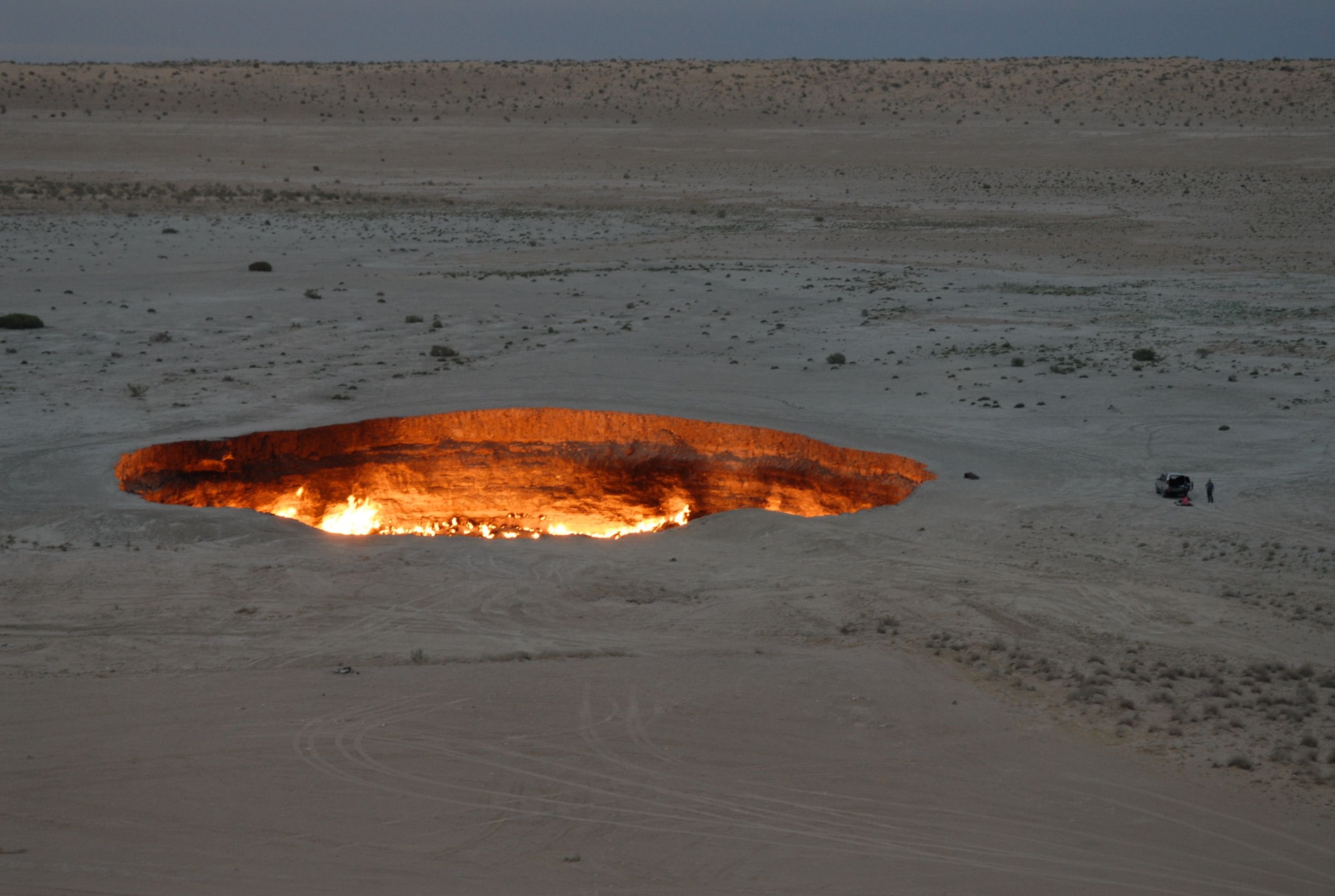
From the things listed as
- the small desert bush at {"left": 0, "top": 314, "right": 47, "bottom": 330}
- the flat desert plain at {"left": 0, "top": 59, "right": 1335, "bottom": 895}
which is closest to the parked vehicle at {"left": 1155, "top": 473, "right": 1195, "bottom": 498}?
the flat desert plain at {"left": 0, "top": 59, "right": 1335, "bottom": 895}

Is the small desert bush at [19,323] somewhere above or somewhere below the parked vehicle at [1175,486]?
above

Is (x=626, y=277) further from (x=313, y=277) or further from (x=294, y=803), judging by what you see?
(x=294, y=803)

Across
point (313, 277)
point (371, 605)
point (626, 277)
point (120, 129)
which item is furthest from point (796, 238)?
point (120, 129)

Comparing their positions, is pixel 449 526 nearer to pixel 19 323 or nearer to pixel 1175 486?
pixel 1175 486

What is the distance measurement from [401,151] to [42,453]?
41.5 metres

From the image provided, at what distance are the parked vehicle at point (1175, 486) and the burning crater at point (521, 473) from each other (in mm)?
3067

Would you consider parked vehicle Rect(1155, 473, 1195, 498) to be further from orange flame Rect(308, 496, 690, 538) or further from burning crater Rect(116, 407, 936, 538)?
orange flame Rect(308, 496, 690, 538)

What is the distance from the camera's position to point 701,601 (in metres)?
10.0

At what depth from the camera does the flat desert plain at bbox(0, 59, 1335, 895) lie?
20.1 feet

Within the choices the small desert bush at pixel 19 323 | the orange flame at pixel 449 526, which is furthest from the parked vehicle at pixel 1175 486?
the small desert bush at pixel 19 323

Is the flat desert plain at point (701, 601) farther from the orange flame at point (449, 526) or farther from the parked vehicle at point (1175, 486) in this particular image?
the orange flame at point (449, 526)

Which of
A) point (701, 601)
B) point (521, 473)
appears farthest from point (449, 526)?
point (701, 601)

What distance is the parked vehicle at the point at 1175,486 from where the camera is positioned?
12188 mm

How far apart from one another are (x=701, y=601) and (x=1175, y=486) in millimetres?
5462
